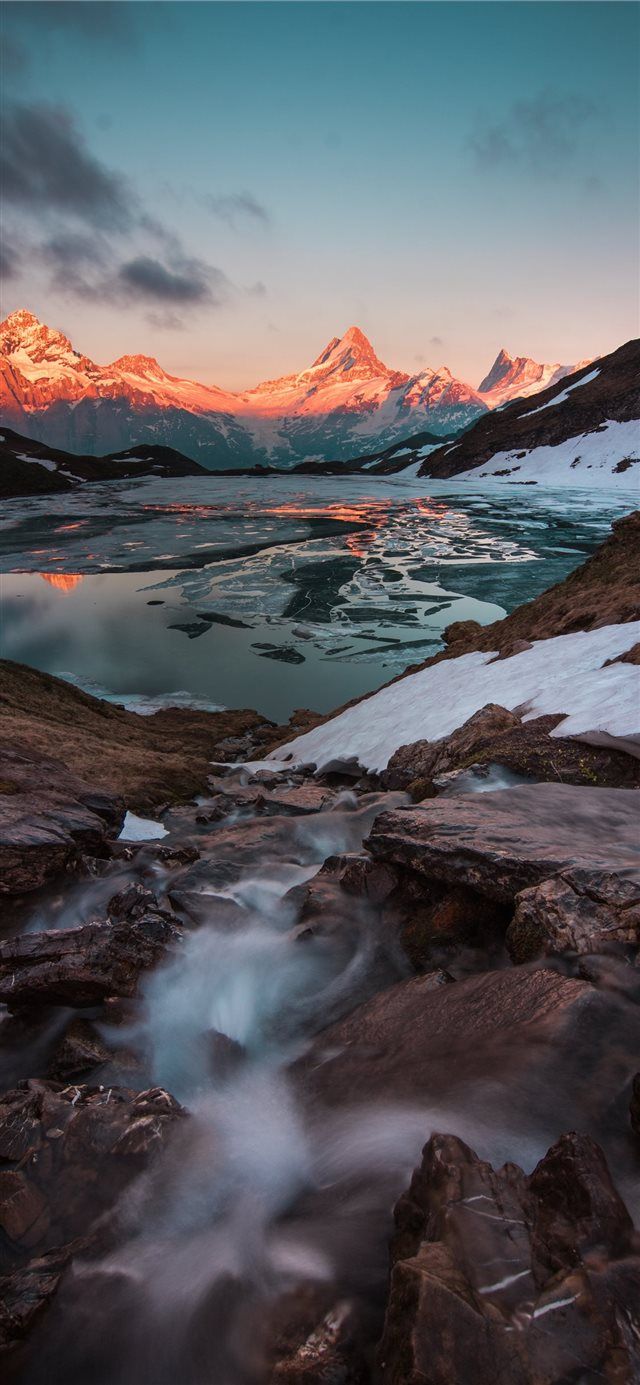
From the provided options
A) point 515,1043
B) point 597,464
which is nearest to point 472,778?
point 515,1043

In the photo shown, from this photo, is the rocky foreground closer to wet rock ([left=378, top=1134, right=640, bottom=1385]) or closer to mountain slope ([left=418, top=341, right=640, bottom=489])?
wet rock ([left=378, top=1134, right=640, bottom=1385])

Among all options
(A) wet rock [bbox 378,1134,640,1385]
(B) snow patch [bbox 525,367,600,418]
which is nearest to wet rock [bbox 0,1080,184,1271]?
(A) wet rock [bbox 378,1134,640,1385]

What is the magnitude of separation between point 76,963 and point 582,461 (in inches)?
5167

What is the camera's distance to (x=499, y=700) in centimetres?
1288

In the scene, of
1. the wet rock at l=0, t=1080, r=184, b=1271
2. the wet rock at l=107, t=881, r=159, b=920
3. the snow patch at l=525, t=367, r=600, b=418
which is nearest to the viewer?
the wet rock at l=0, t=1080, r=184, b=1271

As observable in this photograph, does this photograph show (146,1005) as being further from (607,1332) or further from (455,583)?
(455,583)

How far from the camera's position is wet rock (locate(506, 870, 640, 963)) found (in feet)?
15.7

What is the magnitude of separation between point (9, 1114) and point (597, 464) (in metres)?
130

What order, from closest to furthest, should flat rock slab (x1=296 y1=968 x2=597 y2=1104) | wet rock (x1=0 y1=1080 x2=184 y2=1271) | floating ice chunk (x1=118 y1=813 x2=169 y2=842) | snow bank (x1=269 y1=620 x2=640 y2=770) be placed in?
wet rock (x1=0 y1=1080 x2=184 y2=1271) → flat rock slab (x1=296 y1=968 x2=597 y2=1104) → snow bank (x1=269 y1=620 x2=640 y2=770) → floating ice chunk (x1=118 y1=813 x2=169 y2=842)

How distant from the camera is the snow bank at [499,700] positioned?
9.48m

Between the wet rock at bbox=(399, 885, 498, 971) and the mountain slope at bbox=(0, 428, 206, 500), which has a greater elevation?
the mountain slope at bbox=(0, 428, 206, 500)

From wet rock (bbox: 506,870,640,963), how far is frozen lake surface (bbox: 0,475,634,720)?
70.8 ft

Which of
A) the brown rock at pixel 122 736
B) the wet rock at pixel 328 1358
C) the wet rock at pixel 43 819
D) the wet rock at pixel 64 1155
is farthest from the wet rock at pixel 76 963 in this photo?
the brown rock at pixel 122 736

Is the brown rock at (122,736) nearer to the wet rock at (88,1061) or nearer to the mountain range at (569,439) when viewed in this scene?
the wet rock at (88,1061)
